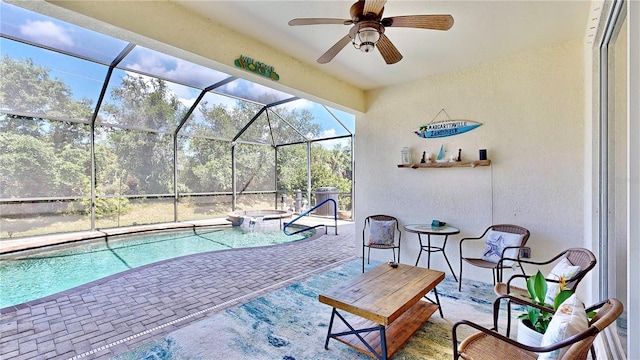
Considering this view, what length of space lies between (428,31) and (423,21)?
1.01m

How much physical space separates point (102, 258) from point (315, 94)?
16.3ft

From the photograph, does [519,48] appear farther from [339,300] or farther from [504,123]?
[339,300]

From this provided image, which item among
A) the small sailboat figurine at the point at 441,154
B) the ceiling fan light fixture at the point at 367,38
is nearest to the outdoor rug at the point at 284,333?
the small sailboat figurine at the point at 441,154

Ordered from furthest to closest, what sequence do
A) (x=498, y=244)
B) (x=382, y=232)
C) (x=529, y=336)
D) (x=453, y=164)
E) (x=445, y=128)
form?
(x=382, y=232), (x=445, y=128), (x=453, y=164), (x=498, y=244), (x=529, y=336)

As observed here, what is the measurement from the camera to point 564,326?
50.9 inches

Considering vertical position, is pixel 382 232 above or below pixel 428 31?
below

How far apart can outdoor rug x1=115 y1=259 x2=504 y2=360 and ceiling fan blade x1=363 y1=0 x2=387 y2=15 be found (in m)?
2.65

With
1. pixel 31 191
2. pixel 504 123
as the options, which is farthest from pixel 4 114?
pixel 504 123

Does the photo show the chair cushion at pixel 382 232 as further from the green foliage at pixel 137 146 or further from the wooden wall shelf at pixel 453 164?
the green foliage at pixel 137 146

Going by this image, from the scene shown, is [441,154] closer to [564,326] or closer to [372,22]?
[372,22]

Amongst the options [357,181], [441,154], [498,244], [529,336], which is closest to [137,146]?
[357,181]

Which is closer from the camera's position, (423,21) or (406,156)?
(423,21)

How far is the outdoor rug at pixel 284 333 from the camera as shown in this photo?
2.22 m

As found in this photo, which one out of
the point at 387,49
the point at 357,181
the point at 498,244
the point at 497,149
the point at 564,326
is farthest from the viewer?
the point at 357,181
